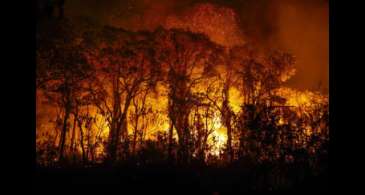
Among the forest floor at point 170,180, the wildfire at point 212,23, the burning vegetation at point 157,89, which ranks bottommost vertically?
the forest floor at point 170,180

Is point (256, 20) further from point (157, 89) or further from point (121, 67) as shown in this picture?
point (121, 67)

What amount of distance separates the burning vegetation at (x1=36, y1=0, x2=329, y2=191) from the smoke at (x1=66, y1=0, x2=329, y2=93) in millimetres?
325

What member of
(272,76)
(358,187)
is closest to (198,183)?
(358,187)

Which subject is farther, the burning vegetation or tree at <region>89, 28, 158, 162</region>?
tree at <region>89, 28, 158, 162</region>

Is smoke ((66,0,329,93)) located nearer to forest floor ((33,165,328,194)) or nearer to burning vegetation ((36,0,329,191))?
burning vegetation ((36,0,329,191))

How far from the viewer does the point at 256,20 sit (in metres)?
21.2

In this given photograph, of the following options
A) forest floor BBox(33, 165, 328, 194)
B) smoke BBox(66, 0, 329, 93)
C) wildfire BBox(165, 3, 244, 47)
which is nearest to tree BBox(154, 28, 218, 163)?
wildfire BBox(165, 3, 244, 47)

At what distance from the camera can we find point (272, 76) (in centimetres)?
1605

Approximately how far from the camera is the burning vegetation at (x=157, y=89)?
11227 millimetres

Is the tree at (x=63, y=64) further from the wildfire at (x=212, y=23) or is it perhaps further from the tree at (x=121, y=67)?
the wildfire at (x=212, y=23)

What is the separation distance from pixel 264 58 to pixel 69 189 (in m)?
11.1

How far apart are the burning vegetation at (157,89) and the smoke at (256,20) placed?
32 centimetres

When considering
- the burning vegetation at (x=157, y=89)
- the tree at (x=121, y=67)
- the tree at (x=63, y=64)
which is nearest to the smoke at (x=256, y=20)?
the burning vegetation at (x=157, y=89)

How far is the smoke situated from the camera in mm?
18328
